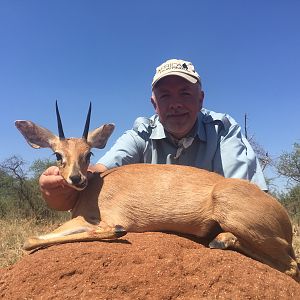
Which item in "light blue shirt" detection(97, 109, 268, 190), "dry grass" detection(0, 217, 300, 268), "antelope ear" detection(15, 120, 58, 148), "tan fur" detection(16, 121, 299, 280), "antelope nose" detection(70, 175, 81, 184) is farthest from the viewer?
"dry grass" detection(0, 217, 300, 268)

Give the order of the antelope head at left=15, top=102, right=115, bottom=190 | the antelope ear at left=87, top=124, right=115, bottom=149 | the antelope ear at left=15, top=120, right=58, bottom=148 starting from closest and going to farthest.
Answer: the antelope head at left=15, top=102, right=115, bottom=190
the antelope ear at left=15, top=120, right=58, bottom=148
the antelope ear at left=87, top=124, right=115, bottom=149

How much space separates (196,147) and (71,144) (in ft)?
6.82

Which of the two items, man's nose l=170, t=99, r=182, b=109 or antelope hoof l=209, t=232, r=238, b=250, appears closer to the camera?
antelope hoof l=209, t=232, r=238, b=250

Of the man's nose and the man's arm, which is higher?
the man's nose

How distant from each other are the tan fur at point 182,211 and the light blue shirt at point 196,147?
59.0 inches

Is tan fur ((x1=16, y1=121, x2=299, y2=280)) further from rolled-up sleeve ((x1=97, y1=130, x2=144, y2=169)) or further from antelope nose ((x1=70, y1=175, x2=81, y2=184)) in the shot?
rolled-up sleeve ((x1=97, y1=130, x2=144, y2=169))

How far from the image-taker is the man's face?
6879 mm

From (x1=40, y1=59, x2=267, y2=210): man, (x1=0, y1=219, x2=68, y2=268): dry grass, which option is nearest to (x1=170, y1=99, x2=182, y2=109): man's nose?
(x1=40, y1=59, x2=267, y2=210): man

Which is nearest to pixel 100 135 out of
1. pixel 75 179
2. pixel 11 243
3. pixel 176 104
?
pixel 176 104

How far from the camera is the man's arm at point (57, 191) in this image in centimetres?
546

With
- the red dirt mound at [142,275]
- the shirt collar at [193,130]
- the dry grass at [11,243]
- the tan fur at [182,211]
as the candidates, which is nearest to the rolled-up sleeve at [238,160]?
the shirt collar at [193,130]

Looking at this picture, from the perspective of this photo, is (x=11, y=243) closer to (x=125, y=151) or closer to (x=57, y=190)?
(x=125, y=151)

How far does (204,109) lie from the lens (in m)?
7.90

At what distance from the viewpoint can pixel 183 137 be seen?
712cm
